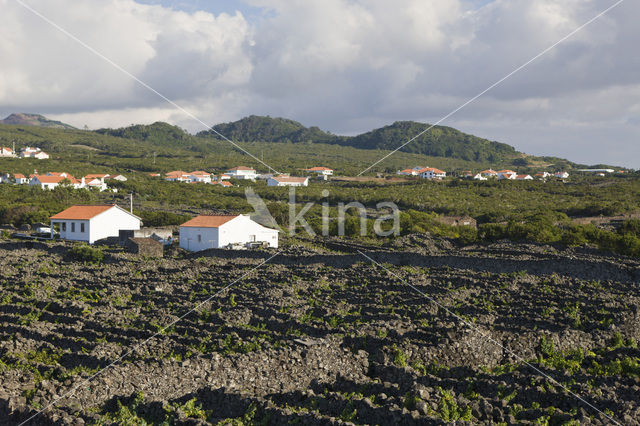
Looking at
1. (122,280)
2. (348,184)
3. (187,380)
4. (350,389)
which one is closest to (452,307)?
(350,389)

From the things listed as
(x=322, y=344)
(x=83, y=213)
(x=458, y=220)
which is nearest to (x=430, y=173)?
(x=458, y=220)

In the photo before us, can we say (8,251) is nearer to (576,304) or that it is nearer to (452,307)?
(452,307)

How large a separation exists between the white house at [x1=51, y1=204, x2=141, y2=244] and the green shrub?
7641mm

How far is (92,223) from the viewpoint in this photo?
4191 centimetres

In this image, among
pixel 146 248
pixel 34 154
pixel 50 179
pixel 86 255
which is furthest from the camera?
pixel 34 154

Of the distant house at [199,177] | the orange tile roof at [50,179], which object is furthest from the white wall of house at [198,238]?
the distant house at [199,177]

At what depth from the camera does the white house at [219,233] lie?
38656 mm

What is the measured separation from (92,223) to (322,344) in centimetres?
3095

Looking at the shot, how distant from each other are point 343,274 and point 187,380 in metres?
16.5

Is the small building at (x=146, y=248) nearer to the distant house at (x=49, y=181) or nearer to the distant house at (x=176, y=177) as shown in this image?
the distant house at (x=49, y=181)

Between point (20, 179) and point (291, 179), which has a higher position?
point (20, 179)

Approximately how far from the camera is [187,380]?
14.0m

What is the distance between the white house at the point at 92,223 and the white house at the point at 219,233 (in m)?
5.39

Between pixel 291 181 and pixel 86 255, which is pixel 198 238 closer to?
pixel 86 255
